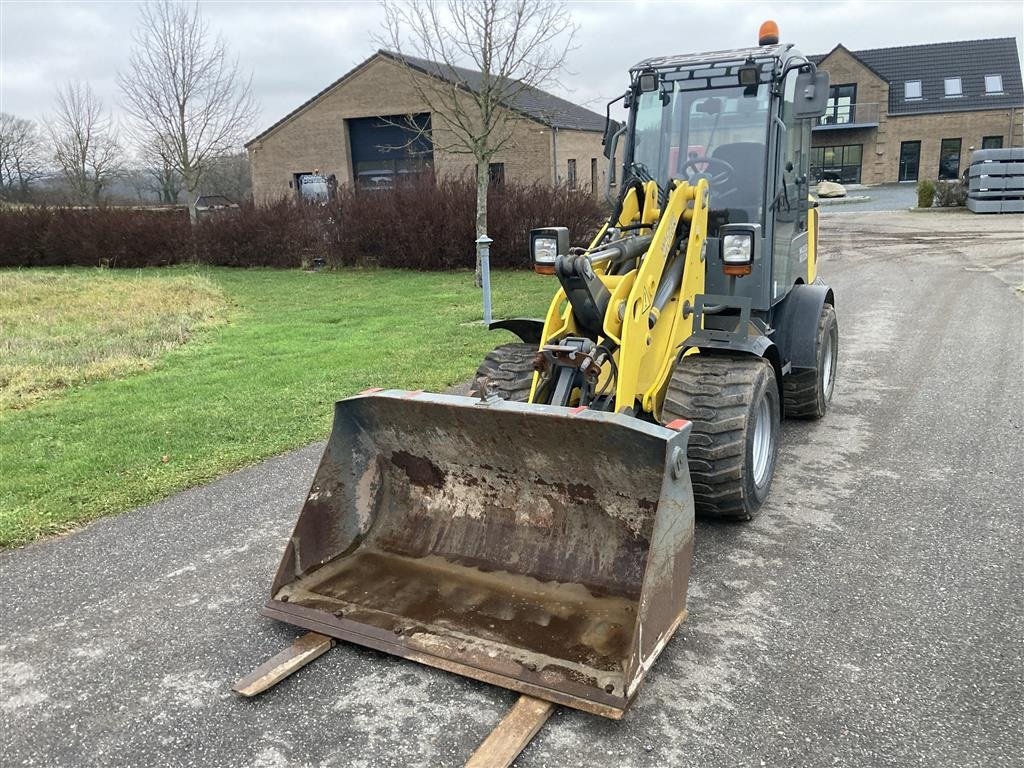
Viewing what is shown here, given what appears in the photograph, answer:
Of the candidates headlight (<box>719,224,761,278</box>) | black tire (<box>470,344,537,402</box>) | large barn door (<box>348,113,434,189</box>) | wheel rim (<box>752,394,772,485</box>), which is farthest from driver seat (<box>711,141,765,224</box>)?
large barn door (<box>348,113,434,189</box>)

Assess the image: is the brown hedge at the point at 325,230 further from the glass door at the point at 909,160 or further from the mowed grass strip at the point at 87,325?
the glass door at the point at 909,160

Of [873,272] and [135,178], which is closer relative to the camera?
[873,272]

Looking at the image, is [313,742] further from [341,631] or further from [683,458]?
[683,458]

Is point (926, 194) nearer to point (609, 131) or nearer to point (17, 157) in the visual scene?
point (609, 131)

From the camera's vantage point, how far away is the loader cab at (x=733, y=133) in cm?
527

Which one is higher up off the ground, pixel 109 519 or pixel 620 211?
pixel 620 211

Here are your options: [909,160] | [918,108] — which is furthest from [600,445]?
[918,108]

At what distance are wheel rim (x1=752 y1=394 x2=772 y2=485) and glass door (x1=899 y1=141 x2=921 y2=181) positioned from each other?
42.8 meters

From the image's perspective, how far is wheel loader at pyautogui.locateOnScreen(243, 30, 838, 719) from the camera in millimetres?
3299

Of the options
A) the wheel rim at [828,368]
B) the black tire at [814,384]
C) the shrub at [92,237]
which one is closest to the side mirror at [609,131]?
the black tire at [814,384]

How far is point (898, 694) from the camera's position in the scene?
10.2 ft

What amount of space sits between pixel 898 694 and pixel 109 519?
444 cm

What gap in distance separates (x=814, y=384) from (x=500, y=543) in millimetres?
3380

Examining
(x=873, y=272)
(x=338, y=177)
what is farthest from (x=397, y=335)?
(x=338, y=177)
